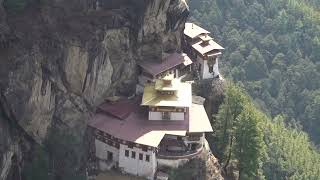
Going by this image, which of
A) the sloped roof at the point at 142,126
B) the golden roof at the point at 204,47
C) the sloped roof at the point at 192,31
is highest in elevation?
the sloped roof at the point at 192,31

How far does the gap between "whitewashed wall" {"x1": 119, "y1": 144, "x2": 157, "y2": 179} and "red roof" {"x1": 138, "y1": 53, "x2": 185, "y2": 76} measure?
34.0 feet

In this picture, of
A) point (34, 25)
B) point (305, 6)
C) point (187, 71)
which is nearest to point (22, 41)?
point (34, 25)

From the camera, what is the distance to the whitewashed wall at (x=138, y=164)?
193ft

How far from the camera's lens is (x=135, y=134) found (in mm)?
59312

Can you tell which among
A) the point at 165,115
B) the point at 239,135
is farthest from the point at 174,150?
the point at 239,135

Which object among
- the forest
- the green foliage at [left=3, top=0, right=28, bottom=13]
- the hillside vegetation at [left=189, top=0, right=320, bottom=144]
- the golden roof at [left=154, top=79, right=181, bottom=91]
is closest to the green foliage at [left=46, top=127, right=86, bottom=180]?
the golden roof at [left=154, top=79, right=181, bottom=91]

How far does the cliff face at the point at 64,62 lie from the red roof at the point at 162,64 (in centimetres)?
101

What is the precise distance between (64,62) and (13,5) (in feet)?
21.8

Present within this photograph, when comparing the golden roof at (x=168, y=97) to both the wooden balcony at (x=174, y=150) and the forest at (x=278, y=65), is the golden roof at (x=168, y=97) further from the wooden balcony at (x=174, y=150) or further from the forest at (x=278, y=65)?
the forest at (x=278, y=65)

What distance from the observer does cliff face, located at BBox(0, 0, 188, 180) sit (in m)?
51.9

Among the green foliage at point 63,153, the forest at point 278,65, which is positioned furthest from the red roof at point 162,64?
the forest at point 278,65

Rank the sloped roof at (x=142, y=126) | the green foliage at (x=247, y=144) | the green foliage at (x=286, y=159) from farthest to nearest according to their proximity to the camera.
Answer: the green foliage at (x=286, y=159)
the green foliage at (x=247, y=144)
the sloped roof at (x=142, y=126)

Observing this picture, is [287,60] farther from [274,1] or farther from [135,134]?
[135,134]

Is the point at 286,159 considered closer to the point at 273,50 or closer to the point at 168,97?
the point at 168,97
